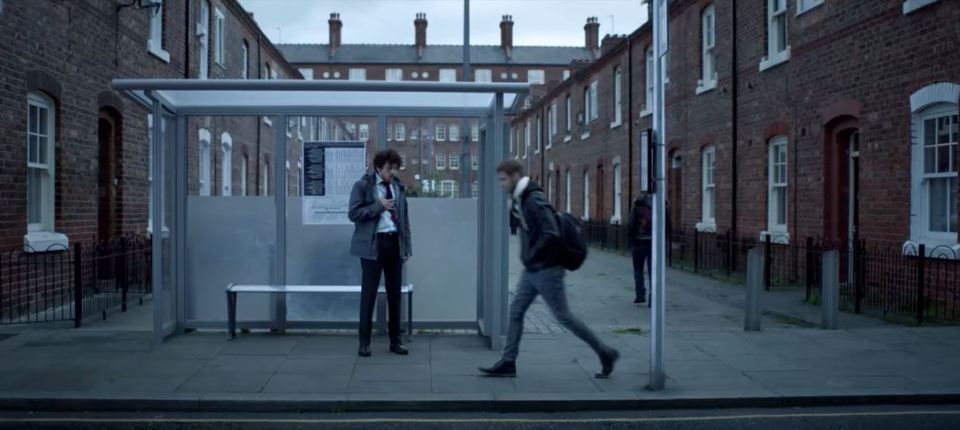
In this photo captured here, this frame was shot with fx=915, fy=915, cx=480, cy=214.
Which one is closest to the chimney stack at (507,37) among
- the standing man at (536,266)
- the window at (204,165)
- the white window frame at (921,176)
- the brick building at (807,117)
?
the brick building at (807,117)

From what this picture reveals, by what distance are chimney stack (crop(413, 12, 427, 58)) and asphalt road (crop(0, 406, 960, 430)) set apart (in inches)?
3487

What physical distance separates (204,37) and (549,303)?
16.0 m

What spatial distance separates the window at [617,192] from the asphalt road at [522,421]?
23.8 m

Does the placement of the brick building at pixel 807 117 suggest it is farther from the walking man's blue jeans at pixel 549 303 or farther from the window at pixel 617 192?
the walking man's blue jeans at pixel 549 303

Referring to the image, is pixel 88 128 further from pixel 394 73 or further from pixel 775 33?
pixel 394 73

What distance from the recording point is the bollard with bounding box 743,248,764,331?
11039mm

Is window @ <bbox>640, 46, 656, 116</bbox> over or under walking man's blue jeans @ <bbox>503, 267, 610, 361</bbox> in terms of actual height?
over

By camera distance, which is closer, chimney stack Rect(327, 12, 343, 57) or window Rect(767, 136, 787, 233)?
window Rect(767, 136, 787, 233)

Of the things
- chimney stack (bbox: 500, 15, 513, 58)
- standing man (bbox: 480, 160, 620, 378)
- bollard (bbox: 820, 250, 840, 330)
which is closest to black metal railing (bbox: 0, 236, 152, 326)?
standing man (bbox: 480, 160, 620, 378)

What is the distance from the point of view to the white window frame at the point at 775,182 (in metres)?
18.4

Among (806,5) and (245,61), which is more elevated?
(245,61)

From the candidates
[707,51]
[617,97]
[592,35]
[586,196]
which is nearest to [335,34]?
[592,35]

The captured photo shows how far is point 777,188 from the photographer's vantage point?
737 inches

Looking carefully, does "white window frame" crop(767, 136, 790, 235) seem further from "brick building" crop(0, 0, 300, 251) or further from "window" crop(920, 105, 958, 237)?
"brick building" crop(0, 0, 300, 251)
